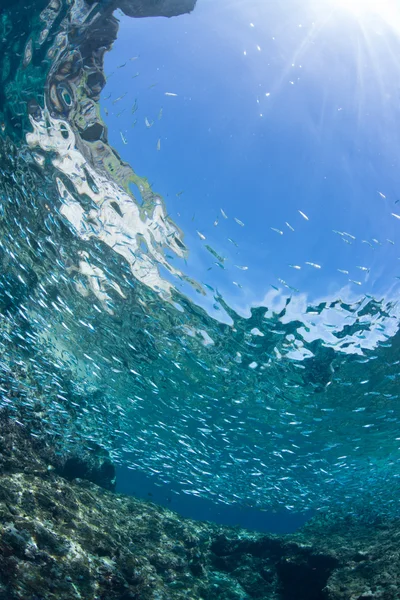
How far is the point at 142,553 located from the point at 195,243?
10536 millimetres

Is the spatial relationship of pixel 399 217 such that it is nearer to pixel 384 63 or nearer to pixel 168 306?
pixel 384 63

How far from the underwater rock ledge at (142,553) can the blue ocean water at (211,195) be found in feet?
18.0

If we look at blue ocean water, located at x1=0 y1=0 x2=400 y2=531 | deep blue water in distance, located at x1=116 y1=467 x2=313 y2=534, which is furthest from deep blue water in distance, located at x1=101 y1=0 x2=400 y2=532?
deep blue water in distance, located at x1=116 y1=467 x2=313 y2=534

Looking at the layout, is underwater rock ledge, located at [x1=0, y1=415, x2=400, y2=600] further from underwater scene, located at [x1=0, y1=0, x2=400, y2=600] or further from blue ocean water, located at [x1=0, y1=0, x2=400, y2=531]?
blue ocean water, located at [x1=0, y1=0, x2=400, y2=531]

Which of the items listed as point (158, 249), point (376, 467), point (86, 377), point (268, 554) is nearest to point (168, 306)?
point (158, 249)

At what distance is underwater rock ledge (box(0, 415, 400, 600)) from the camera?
20.2ft

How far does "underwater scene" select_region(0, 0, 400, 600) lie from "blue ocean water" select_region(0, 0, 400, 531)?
0.05 meters

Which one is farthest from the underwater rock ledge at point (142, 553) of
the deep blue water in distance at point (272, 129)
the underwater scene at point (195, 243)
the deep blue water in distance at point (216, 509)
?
the deep blue water in distance at point (216, 509)

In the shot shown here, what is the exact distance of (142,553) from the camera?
10484mm

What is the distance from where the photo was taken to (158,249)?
1058cm

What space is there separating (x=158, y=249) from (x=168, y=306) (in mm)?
3103

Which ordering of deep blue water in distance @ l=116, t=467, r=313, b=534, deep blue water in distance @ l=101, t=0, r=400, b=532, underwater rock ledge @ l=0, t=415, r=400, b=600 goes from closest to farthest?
underwater rock ledge @ l=0, t=415, r=400, b=600 → deep blue water in distance @ l=101, t=0, r=400, b=532 → deep blue water in distance @ l=116, t=467, r=313, b=534

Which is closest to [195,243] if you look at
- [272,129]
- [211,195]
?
[211,195]

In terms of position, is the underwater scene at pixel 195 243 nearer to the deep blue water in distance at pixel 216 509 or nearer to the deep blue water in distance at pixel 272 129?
the deep blue water in distance at pixel 272 129
